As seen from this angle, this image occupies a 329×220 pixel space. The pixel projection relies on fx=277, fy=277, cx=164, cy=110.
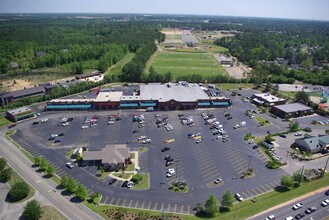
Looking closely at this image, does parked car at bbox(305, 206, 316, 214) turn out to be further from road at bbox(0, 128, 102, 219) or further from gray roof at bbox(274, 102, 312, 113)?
gray roof at bbox(274, 102, 312, 113)

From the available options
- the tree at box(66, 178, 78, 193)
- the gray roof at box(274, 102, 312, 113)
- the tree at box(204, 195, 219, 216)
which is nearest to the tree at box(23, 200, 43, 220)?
the tree at box(66, 178, 78, 193)

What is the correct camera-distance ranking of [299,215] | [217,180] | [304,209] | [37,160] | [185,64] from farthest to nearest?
1. [185,64]
2. [37,160]
3. [217,180]
4. [304,209]
5. [299,215]

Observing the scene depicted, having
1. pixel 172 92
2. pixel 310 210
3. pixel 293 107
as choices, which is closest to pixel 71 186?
pixel 310 210

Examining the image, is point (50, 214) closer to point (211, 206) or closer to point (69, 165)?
point (69, 165)

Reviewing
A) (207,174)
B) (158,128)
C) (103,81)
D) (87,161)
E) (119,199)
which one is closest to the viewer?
(119,199)

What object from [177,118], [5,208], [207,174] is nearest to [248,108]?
[177,118]

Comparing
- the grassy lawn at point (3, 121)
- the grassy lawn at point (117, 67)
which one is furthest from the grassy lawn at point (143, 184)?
the grassy lawn at point (117, 67)

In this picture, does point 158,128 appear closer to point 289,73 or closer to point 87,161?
point 87,161
